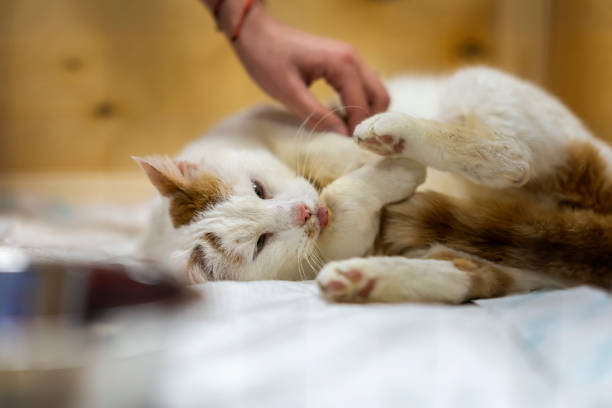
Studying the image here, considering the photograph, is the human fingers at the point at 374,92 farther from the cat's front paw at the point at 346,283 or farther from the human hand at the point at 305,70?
the cat's front paw at the point at 346,283

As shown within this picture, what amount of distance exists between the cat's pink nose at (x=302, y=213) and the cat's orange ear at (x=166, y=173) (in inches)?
9.6

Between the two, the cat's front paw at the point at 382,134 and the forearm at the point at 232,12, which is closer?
the cat's front paw at the point at 382,134

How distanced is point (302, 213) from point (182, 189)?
259mm

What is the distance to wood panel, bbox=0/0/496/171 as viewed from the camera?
210cm

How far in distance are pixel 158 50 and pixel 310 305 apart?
5.80 feet

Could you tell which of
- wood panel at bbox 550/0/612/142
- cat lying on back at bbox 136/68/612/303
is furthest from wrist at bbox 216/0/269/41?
wood panel at bbox 550/0/612/142

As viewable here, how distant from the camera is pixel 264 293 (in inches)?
32.7

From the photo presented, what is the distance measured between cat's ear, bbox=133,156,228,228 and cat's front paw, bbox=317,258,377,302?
14.4 inches

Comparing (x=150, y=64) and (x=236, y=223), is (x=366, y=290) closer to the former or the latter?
(x=236, y=223)

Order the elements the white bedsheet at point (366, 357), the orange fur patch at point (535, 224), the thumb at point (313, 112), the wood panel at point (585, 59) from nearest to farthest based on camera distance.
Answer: the white bedsheet at point (366, 357), the orange fur patch at point (535, 224), the thumb at point (313, 112), the wood panel at point (585, 59)

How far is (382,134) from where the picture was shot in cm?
94

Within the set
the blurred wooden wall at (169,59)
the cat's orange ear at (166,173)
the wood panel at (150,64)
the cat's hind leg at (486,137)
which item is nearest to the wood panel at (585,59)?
the blurred wooden wall at (169,59)

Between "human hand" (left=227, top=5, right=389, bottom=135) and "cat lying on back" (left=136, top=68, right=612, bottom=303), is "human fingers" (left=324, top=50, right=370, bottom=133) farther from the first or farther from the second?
"cat lying on back" (left=136, top=68, right=612, bottom=303)

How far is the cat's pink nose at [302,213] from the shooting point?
0.99m
